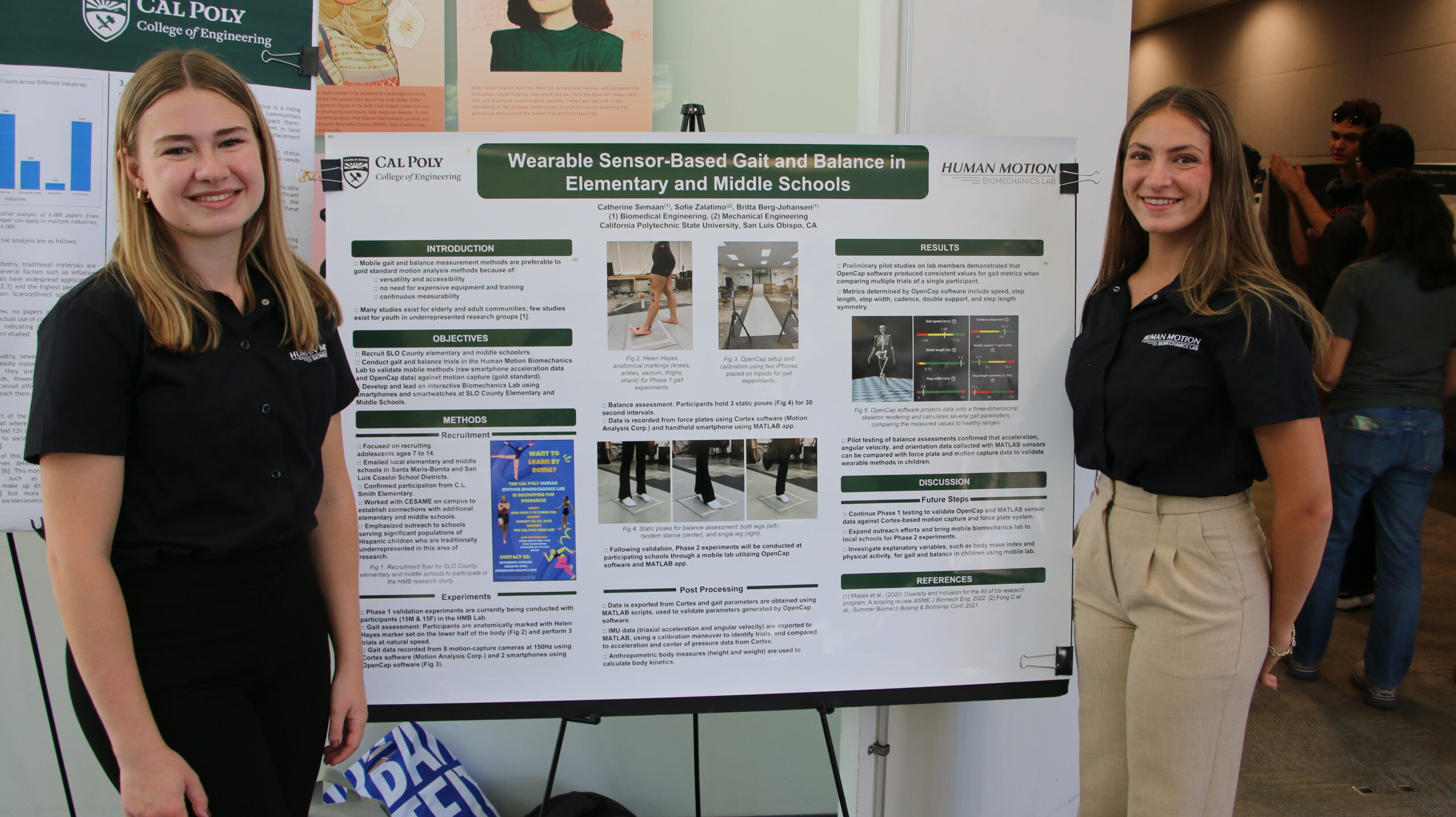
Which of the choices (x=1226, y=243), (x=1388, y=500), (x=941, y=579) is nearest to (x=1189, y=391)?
(x=1226, y=243)

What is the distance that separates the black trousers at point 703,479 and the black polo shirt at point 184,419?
675 mm

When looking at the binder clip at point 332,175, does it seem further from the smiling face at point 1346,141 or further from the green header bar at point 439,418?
the smiling face at point 1346,141

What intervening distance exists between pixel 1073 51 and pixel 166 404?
1844 millimetres

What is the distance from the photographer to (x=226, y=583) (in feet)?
3.78

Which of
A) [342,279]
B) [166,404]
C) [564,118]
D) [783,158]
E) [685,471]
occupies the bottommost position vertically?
[685,471]

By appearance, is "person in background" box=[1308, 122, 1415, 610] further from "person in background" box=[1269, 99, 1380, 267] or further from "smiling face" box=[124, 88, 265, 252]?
"smiling face" box=[124, 88, 265, 252]

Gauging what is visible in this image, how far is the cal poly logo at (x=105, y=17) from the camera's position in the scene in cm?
164

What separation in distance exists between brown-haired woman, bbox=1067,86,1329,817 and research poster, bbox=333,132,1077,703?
271 mm

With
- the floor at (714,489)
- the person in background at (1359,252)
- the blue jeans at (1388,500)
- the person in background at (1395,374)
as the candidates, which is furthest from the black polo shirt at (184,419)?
the person in background at (1359,252)

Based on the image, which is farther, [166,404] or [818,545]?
[818,545]

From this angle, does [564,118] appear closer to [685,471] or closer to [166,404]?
[685,471]

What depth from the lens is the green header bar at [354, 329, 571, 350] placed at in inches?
62.2

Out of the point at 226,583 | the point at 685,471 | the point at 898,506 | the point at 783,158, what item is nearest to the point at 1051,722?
the point at 898,506

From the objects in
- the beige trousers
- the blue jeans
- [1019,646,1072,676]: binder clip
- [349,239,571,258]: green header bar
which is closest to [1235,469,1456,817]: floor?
the blue jeans
